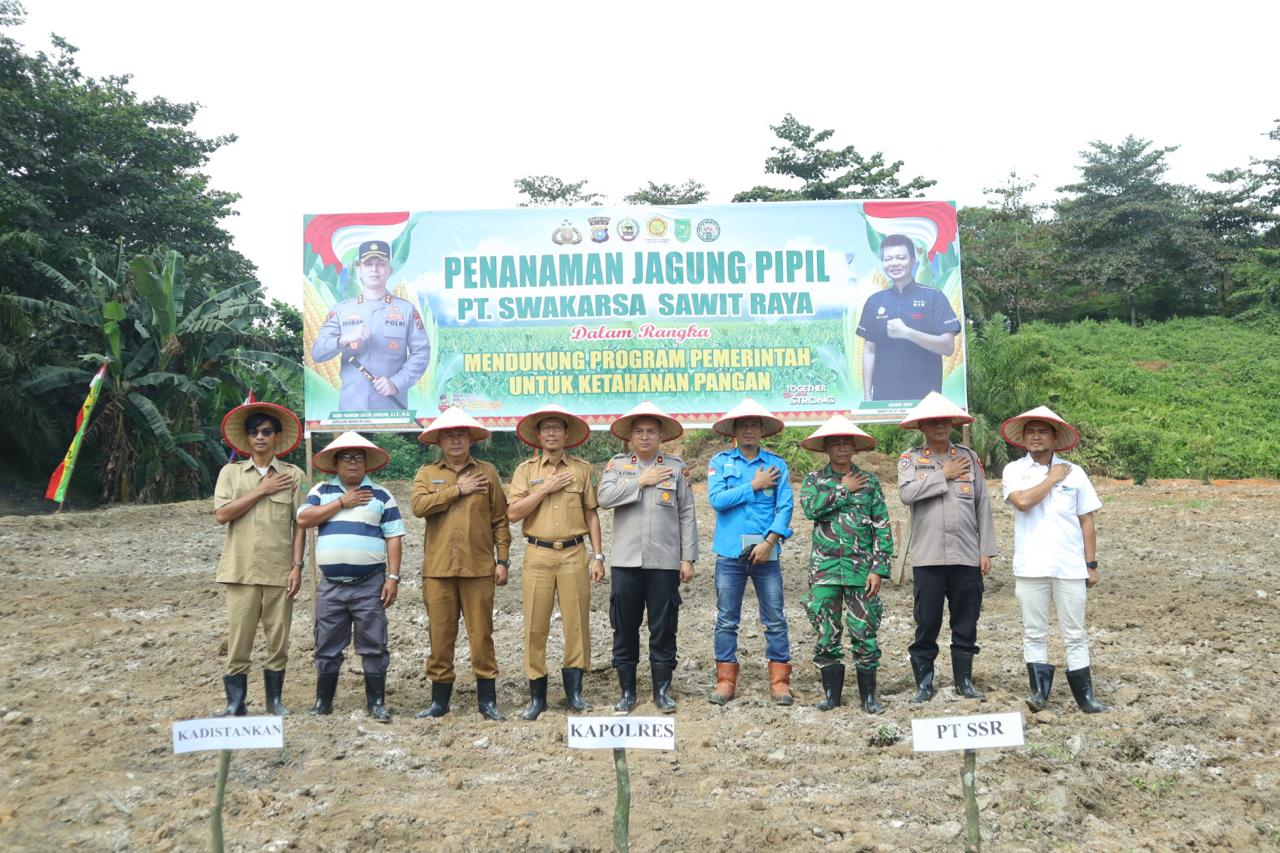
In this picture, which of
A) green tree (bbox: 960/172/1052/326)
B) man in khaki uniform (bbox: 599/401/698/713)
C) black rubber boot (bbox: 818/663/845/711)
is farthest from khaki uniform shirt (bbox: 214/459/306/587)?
green tree (bbox: 960/172/1052/326)

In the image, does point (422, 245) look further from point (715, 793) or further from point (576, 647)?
point (715, 793)

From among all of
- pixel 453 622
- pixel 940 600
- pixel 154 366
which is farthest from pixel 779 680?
pixel 154 366

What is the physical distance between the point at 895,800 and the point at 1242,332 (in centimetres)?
3217

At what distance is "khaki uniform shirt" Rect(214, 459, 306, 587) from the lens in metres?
5.14

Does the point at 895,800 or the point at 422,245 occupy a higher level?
the point at 422,245

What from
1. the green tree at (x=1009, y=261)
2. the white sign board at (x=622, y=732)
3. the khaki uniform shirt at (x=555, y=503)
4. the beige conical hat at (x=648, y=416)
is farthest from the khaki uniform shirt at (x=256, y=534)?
the green tree at (x=1009, y=261)

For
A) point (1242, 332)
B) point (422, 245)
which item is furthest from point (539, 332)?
point (1242, 332)

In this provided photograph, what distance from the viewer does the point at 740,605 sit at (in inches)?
215

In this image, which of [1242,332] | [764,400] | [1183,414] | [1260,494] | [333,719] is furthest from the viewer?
[1242,332]

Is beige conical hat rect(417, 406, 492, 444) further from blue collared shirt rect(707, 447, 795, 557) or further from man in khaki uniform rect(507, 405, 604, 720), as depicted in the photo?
blue collared shirt rect(707, 447, 795, 557)

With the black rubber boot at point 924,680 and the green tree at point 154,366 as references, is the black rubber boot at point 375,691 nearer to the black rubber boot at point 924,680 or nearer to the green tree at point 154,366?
the black rubber boot at point 924,680

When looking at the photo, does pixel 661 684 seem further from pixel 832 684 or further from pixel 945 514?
pixel 945 514

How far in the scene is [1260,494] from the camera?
1616 centimetres

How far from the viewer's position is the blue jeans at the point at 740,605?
5418 mm
